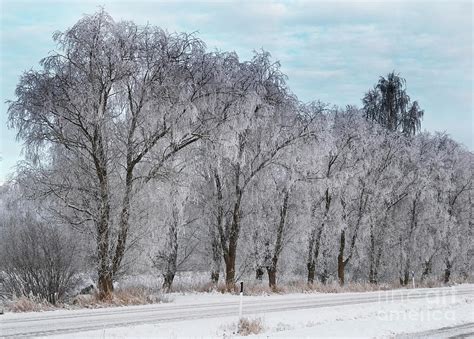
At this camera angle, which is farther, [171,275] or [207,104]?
[171,275]

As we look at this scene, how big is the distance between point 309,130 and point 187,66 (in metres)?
9.07

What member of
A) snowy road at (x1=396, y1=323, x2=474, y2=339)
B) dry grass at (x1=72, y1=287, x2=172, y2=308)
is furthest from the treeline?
snowy road at (x1=396, y1=323, x2=474, y2=339)

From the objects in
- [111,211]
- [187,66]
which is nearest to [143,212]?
[111,211]

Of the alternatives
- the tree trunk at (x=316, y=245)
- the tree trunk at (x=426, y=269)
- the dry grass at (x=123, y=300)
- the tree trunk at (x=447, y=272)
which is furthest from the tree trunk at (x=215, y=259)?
the tree trunk at (x=447, y=272)

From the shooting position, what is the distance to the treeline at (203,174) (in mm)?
20422

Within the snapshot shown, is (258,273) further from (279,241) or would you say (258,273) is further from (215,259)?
(215,259)

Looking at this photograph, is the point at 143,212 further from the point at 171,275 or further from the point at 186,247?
the point at 186,247

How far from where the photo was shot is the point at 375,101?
44781 mm

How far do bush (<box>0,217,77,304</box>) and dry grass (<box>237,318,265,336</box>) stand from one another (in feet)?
53.7

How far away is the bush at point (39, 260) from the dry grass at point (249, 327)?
16.4 meters

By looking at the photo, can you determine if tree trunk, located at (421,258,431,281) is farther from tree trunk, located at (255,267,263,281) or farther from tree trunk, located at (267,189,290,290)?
tree trunk, located at (267,189,290,290)

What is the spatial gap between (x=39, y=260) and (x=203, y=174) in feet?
30.4

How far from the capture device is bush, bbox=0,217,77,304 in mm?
26812

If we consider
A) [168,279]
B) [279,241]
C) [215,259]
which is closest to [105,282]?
[168,279]
